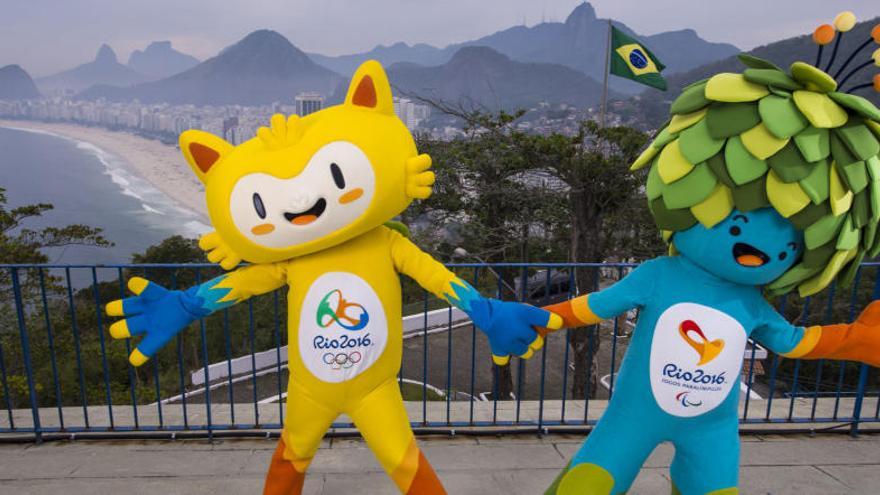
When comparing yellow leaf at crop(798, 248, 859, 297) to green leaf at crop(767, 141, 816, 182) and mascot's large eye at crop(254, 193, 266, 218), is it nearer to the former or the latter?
green leaf at crop(767, 141, 816, 182)

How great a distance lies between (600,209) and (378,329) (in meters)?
9.21

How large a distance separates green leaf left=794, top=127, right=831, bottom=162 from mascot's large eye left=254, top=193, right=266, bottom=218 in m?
2.04

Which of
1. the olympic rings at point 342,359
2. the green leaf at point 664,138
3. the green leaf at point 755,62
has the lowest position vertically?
the olympic rings at point 342,359

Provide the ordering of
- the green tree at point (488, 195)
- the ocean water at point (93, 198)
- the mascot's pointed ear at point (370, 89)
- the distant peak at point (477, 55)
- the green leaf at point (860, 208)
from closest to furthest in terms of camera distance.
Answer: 1. the green leaf at point (860, 208)
2. the mascot's pointed ear at point (370, 89)
3. the green tree at point (488, 195)
4. the ocean water at point (93, 198)
5. the distant peak at point (477, 55)

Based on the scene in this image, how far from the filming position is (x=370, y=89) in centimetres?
256

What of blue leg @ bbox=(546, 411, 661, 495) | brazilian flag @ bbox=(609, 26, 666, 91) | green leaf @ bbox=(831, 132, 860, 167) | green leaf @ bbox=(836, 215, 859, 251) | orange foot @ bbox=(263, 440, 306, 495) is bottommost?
orange foot @ bbox=(263, 440, 306, 495)

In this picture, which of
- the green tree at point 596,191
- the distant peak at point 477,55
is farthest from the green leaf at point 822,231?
the distant peak at point 477,55

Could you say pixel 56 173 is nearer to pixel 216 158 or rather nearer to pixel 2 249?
pixel 2 249

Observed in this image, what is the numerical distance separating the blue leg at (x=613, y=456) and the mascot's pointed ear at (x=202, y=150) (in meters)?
2.06

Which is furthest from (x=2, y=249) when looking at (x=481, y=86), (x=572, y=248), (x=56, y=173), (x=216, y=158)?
(x=56, y=173)

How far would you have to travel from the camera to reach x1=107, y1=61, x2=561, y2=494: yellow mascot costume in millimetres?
2430

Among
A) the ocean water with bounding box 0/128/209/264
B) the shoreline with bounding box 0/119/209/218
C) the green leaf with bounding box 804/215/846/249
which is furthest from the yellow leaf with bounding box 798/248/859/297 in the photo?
the shoreline with bounding box 0/119/209/218

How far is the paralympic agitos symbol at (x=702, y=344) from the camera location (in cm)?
238

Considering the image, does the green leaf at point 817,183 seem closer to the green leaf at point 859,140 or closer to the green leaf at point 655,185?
the green leaf at point 859,140
